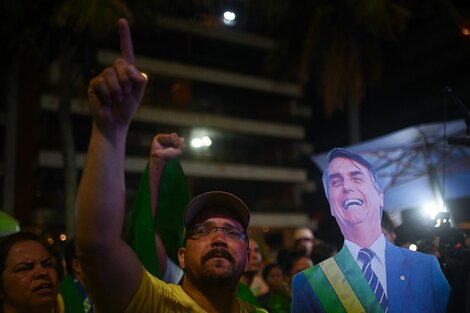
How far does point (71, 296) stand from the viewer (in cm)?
351

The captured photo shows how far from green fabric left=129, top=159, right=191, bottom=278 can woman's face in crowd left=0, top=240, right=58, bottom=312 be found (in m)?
0.54

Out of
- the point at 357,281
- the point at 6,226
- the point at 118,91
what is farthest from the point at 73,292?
the point at 118,91

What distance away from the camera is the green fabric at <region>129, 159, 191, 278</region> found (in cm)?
307

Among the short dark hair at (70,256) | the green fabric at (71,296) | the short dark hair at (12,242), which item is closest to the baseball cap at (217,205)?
the short dark hair at (12,242)

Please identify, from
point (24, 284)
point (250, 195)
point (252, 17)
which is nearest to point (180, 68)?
point (252, 17)

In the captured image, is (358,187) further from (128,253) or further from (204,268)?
(128,253)

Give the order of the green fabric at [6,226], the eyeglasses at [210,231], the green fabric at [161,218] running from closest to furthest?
the eyeglasses at [210,231]
the green fabric at [161,218]
the green fabric at [6,226]

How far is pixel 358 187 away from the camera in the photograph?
2.02 metres

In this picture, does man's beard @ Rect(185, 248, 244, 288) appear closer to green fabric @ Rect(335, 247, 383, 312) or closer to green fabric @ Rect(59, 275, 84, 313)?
green fabric @ Rect(335, 247, 383, 312)

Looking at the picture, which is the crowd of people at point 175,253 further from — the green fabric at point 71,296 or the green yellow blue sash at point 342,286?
the green fabric at point 71,296

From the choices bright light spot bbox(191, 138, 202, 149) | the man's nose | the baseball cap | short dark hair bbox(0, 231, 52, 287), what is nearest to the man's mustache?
the baseball cap

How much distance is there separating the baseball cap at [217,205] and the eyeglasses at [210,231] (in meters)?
0.06

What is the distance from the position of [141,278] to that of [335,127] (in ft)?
95.1

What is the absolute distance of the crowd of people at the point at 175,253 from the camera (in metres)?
1.45
